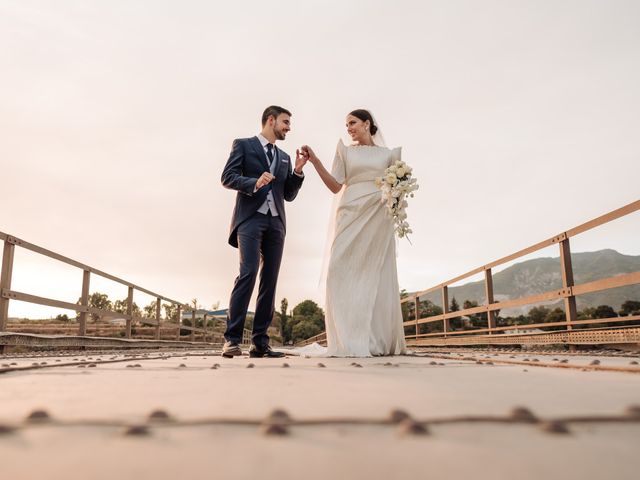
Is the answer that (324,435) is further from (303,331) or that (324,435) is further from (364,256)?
(303,331)

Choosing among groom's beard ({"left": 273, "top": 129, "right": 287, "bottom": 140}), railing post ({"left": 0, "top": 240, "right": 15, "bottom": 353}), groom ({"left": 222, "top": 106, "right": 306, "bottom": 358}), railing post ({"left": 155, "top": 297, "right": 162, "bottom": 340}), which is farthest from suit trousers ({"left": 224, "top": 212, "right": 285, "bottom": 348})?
railing post ({"left": 155, "top": 297, "right": 162, "bottom": 340})

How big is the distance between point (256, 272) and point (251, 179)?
80 centimetres

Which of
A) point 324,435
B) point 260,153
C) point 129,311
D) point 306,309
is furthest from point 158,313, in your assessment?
point 306,309

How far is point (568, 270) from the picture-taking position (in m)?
6.07

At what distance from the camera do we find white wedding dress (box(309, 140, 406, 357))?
15.0 ft

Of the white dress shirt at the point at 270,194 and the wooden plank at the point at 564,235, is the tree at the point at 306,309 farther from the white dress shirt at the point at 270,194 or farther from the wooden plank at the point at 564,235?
the white dress shirt at the point at 270,194

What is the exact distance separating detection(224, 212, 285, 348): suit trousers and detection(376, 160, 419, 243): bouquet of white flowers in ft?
3.48

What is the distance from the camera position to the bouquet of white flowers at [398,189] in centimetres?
447

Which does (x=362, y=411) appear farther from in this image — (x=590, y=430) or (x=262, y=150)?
(x=262, y=150)

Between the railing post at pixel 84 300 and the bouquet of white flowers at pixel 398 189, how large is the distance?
5120mm

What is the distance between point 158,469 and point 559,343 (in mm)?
6249

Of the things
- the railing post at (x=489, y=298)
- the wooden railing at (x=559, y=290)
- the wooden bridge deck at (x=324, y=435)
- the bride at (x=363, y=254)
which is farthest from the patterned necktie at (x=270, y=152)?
the railing post at (x=489, y=298)

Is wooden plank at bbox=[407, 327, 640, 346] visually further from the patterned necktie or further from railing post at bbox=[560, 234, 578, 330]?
the patterned necktie

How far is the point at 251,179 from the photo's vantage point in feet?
13.0
